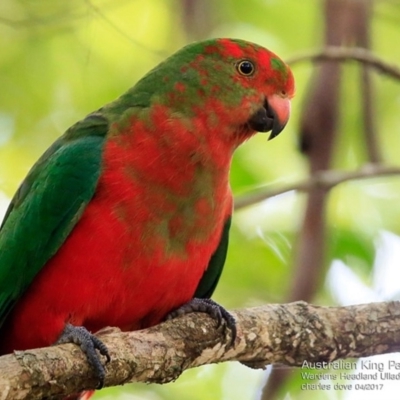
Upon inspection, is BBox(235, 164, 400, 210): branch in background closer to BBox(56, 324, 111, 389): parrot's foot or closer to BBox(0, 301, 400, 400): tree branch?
BBox(0, 301, 400, 400): tree branch

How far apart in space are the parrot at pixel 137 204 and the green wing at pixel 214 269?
0.08m

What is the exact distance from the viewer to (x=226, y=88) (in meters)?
4.15

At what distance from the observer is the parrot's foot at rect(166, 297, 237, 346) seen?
3.80 meters

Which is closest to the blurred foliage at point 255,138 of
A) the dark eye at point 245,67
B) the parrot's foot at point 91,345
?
the dark eye at point 245,67

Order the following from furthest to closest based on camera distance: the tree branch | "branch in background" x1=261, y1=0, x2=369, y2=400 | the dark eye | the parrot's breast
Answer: "branch in background" x1=261, y1=0, x2=369, y2=400
the dark eye
the parrot's breast
the tree branch

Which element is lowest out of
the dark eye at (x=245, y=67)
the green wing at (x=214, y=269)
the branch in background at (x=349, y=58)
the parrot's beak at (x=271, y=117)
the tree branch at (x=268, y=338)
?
the tree branch at (x=268, y=338)

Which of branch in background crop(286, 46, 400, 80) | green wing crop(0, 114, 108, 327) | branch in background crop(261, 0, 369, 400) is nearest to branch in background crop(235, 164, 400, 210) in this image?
branch in background crop(261, 0, 369, 400)

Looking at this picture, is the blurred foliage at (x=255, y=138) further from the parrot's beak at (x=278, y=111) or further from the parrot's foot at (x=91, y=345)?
the parrot's foot at (x=91, y=345)

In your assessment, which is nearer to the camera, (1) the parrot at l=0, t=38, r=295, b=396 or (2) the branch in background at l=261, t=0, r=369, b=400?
(1) the parrot at l=0, t=38, r=295, b=396

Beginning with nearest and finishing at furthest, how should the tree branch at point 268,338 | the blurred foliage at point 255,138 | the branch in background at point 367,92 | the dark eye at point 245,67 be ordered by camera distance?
the tree branch at point 268,338 < the dark eye at point 245,67 < the branch in background at point 367,92 < the blurred foliage at point 255,138

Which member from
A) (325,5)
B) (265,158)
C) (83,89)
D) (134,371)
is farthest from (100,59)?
(134,371)

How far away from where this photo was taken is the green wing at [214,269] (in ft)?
14.3

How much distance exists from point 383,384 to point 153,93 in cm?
182

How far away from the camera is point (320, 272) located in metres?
4.37
